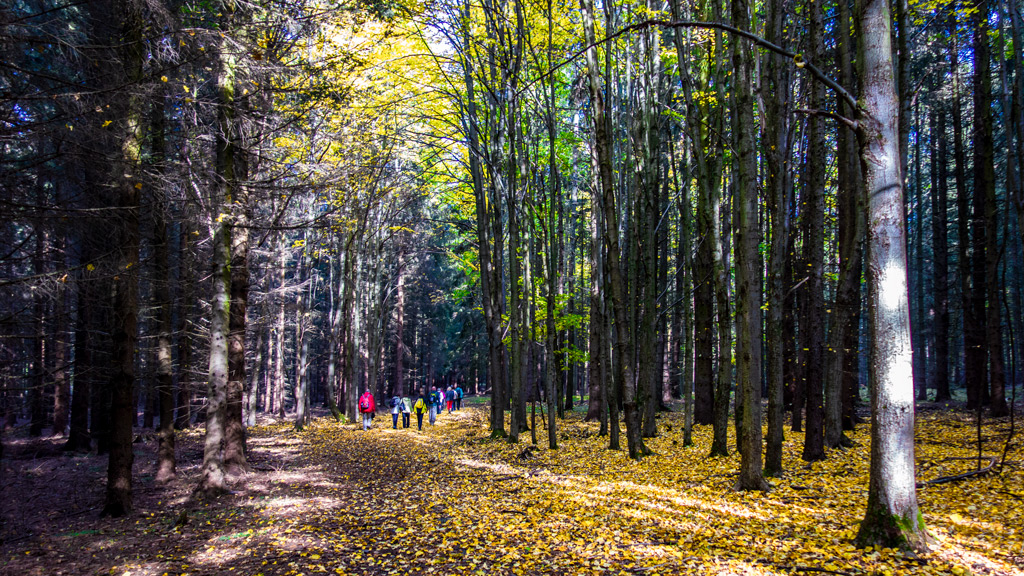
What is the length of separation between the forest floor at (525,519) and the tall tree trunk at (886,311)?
336 mm

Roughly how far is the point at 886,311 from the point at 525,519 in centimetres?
492

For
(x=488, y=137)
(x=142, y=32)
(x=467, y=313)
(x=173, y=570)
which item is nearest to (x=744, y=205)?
(x=173, y=570)

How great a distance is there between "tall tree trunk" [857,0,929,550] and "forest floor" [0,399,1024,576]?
336 millimetres

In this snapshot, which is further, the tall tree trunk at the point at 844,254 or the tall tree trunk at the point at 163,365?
the tall tree trunk at the point at 163,365

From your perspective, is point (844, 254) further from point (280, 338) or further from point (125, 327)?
point (280, 338)

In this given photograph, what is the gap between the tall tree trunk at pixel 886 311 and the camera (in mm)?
4199

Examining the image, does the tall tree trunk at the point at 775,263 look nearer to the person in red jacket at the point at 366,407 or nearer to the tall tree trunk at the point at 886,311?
the tall tree trunk at the point at 886,311

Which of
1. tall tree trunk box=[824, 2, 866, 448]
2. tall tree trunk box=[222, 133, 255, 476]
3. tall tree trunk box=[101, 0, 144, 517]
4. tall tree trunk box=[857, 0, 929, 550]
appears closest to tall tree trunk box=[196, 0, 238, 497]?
tall tree trunk box=[101, 0, 144, 517]

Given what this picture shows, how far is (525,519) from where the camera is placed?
6.73 m

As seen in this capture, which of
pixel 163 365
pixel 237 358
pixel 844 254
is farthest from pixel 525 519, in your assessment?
pixel 163 365

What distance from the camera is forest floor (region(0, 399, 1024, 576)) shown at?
4.81m

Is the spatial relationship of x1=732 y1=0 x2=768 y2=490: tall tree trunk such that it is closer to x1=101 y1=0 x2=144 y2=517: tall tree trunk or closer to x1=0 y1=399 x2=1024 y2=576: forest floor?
x1=0 y1=399 x2=1024 y2=576: forest floor

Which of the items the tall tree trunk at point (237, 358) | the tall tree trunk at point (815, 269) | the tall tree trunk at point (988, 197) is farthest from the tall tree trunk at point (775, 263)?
the tall tree trunk at point (237, 358)

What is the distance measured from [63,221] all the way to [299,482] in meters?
6.22
